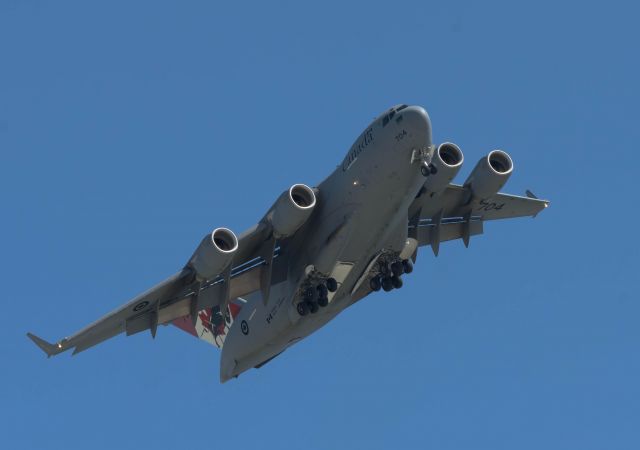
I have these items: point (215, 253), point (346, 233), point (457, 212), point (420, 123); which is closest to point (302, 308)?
point (346, 233)

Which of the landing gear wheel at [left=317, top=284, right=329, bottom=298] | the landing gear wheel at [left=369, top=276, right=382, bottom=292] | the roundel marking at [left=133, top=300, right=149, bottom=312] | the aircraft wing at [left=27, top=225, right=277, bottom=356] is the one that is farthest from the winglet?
the landing gear wheel at [left=369, top=276, right=382, bottom=292]

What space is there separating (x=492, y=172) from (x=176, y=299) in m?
8.41

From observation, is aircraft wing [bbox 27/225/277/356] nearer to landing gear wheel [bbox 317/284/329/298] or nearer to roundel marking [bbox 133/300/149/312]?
roundel marking [bbox 133/300/149/312]

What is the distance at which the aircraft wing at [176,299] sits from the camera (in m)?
32.2

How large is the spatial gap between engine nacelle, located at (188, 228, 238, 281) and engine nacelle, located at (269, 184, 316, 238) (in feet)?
3.60

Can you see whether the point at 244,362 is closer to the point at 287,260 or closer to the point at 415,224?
the point at 287,260

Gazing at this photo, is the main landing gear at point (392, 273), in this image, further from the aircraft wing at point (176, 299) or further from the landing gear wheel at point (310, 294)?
the aircraft wing at point (176, 299)

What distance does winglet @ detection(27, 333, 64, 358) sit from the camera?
31109mm

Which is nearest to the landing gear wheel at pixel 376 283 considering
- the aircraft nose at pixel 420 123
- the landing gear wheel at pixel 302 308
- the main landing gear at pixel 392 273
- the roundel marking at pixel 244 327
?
the main landing gear at pixel 392 273

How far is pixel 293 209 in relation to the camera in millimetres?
30922

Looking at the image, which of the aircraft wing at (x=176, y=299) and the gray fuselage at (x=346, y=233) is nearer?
the gray fuselage at (x=346, y=233)

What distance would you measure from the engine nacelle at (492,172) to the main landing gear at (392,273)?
266 cm

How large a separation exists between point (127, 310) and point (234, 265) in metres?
2.88

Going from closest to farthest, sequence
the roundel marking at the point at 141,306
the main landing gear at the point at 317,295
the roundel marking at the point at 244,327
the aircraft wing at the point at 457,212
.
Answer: the roundel marking at the point at 141,306 < the main landing gear at the point at 317,295 < the aircraft wing at the point at 457,212 < the roundel marking at the point at 244,327
